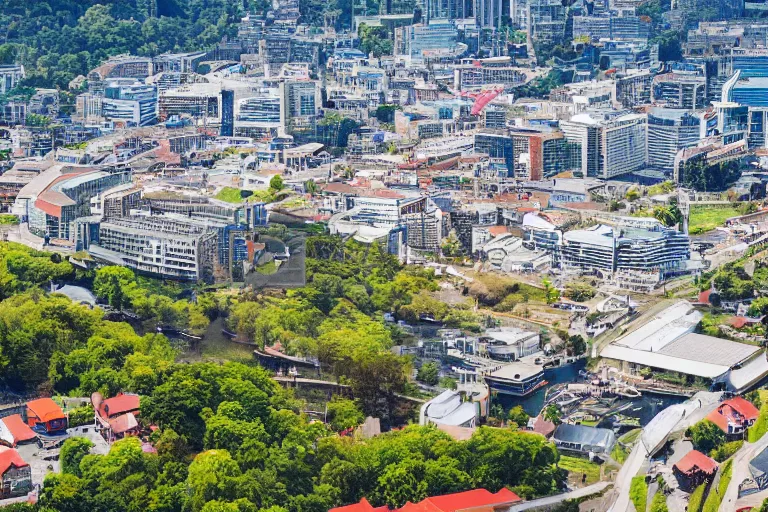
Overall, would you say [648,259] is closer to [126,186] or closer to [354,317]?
[354,317]

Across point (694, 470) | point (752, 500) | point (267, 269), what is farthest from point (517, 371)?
point (752, 500)

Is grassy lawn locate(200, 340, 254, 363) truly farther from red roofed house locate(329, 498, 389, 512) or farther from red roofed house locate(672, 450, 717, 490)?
red roofed house locate(672, 450, 717, 490)

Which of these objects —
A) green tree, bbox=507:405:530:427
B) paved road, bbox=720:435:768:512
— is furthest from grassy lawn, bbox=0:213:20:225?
paved road, bbox=720:435:768:512

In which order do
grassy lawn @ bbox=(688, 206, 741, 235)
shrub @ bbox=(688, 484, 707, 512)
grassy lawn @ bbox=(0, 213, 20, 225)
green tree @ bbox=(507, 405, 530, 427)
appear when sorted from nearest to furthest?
shrub @ bbox=(688, 484, 707, 512)
green tree @ bbox=(507, 405, 530, 427)
grassy lawn @ bbox=(0, 213, 20, 225)
grassy lawn @ bbox=(688, 206, 741, 235)

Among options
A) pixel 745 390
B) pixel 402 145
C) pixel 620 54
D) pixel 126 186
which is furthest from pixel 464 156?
→ pixel 745 390

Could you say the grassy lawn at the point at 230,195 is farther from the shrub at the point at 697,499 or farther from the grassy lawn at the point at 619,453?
the shrub at the point at 697,499

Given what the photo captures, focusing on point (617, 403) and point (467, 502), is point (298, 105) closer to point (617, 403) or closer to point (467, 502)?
point (617, 403)
